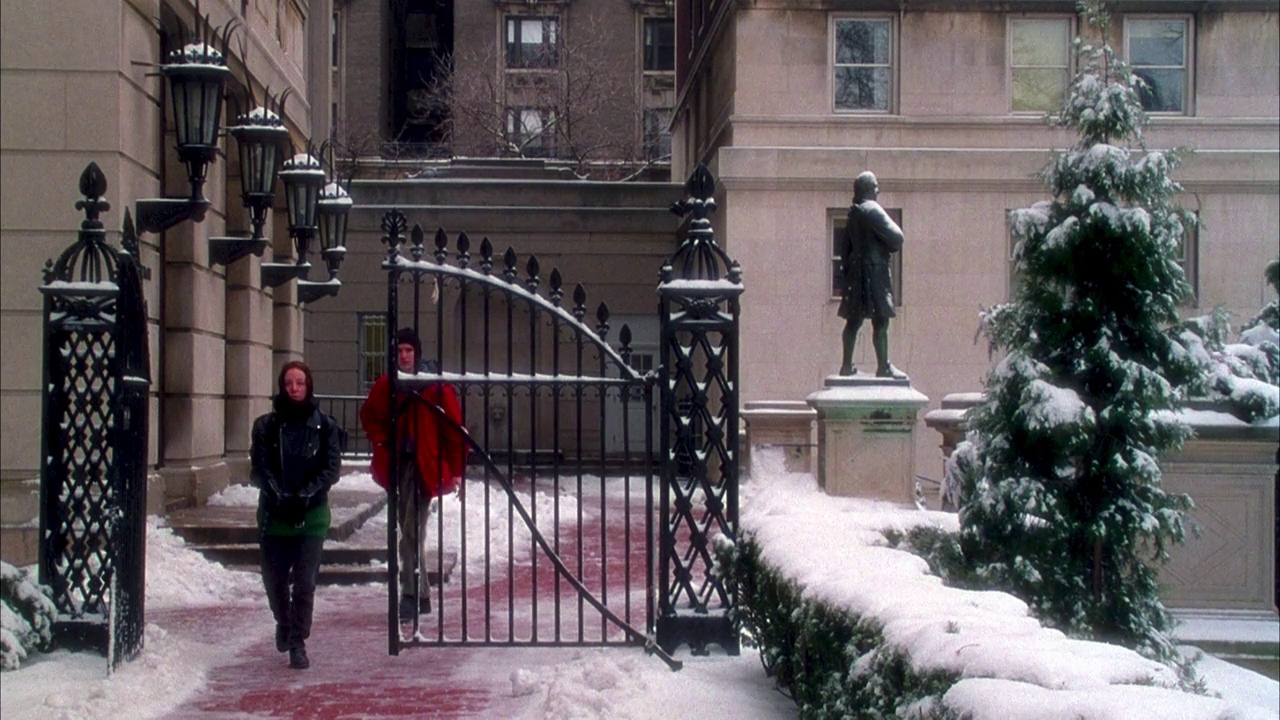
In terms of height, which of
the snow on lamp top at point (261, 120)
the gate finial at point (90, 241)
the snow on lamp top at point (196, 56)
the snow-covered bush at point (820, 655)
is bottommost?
the snow-covered bush at point (820, 655)

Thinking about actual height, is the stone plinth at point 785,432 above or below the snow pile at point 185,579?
above

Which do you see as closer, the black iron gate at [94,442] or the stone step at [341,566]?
the black iron gate at [94,442]

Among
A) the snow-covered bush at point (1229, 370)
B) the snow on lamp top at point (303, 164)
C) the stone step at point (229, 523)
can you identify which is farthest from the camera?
the snow on lamp top at point (303, 164)

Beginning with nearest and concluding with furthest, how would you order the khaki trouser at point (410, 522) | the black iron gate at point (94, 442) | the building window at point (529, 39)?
the black iron gate at point (94, 442) → the khaki trouser at point (410, 522) → the building window at point (529, 39)

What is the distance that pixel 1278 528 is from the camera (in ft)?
47.0

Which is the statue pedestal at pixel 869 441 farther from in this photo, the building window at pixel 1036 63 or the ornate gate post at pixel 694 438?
the building window at pixel 1036 63

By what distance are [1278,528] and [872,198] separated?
18.9ft

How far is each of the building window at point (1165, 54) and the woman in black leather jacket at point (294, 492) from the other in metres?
20.0

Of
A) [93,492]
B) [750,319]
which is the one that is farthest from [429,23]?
[93,492]

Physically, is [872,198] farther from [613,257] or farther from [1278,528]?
[613,257]

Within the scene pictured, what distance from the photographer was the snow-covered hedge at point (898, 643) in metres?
3.72

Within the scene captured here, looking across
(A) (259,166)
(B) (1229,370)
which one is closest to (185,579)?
(A) (259,166)

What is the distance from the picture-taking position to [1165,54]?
24359mm

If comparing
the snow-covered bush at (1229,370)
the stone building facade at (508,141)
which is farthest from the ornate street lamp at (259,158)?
the stone building facade at (508,141)
